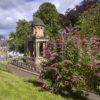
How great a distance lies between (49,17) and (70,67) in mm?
76618

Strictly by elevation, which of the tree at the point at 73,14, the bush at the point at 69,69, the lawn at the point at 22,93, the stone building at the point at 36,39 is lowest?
the lawn at the point at 22,93

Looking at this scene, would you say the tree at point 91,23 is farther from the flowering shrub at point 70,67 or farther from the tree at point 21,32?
the tree at point 21,32

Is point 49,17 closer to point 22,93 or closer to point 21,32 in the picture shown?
point 21,32

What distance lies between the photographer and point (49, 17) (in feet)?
306

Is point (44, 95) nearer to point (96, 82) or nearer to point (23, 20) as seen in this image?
point (96, 82)

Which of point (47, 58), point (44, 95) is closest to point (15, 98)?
point (44, 95)

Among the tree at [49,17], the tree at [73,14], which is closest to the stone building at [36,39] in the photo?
the tree at [73,14]

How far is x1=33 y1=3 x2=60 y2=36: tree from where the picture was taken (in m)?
91.3

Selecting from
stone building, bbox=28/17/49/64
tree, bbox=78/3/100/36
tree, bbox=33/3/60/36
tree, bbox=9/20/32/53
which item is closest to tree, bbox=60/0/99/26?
stone building, bbox=28/17/49/64

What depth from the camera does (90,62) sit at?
1730cm

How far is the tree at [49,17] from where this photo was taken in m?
91.3

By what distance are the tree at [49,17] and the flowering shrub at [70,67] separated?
72492 mm

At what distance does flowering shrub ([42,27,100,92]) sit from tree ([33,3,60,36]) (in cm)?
7249

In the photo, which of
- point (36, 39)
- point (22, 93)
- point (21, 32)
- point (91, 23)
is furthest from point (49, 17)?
point (22, 93)
